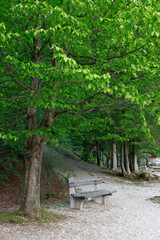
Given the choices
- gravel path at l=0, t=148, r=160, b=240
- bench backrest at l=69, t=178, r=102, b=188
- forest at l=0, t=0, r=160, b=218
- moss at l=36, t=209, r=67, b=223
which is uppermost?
forest at l=0, t=0, r=160, b=218

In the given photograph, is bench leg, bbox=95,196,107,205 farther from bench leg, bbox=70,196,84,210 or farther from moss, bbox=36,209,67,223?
moss, bbox=36,209,67,223

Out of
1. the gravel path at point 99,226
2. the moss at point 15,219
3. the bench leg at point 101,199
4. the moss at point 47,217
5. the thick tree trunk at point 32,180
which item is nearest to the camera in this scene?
the gravel path at point 99,226

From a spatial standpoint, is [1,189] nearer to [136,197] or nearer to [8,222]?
[8,222]

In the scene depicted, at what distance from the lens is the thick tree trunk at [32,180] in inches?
242

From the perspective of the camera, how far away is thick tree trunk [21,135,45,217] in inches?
242

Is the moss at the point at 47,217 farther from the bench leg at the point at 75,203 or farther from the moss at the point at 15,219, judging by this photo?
the bench leg at the point at 75,203

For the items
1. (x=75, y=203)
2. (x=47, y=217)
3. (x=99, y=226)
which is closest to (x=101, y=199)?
(x=75, y=203)

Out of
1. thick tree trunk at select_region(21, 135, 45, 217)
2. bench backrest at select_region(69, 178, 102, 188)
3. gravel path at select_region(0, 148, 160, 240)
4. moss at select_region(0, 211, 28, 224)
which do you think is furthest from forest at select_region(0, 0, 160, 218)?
bench backrest at select_region(69, 178, 102, 188)

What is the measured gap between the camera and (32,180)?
6.25 m

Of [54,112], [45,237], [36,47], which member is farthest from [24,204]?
[36,47]

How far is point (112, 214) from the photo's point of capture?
695 centimetres

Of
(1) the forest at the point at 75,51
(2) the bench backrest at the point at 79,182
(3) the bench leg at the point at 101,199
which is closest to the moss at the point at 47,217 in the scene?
(1) the forest at the point at 75,51

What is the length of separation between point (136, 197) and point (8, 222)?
20.9ft

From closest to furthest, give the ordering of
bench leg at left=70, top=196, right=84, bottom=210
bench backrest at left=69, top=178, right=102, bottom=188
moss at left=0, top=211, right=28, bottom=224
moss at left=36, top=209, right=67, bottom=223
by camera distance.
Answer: moss at left=0, top=211, right=28, bottom=224
moss at left=36, top=209, right=67, bottom=223
bench leg at left=70, top=196, right=84, bottom=210
bench backrest at left=69, top=178, right=102, bottom=188
